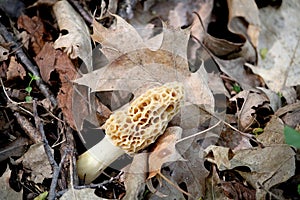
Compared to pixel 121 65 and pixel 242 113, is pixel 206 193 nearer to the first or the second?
pixel 242 113

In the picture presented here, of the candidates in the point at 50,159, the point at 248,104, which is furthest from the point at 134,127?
the point at 248,104

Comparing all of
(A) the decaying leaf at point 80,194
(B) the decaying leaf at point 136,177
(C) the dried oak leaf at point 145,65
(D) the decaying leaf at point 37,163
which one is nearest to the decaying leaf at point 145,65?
(C) the dried oak leaf at point 145,65

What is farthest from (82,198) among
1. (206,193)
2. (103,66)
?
(103,66)

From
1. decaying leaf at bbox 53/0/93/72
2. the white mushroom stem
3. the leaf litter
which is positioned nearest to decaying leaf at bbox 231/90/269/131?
the leaf litter

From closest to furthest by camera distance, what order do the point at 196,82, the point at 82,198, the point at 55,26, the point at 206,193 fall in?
the point at 82,198 → the point at 206,193 → the point at 196,82 → the point at 55,26

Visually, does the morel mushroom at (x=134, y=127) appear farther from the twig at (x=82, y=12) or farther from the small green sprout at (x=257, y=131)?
the twig at (x=82, y=12)

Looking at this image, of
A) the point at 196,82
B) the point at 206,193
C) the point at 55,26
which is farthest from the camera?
the point at 55,26
